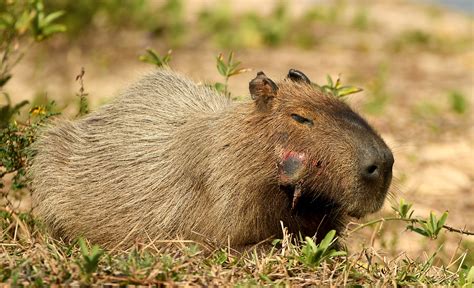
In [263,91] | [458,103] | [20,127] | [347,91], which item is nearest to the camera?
[263,91]

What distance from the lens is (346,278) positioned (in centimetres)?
366

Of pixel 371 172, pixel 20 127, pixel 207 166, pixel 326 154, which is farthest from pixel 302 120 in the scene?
pixel 20 127

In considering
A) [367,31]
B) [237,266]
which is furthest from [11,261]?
[367,31]

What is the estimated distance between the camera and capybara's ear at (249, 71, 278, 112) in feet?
14.1

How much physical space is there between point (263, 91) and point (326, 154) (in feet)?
1.84

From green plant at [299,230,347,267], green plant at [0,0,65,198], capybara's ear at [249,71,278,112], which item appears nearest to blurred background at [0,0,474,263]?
green plant at [0,0,65,198]

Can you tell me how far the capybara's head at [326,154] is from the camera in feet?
12.8

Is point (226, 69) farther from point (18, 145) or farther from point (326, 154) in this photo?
point (326, 154)

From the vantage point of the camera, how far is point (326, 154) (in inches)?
155

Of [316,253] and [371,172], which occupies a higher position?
[371,172]

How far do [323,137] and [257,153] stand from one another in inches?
14.3

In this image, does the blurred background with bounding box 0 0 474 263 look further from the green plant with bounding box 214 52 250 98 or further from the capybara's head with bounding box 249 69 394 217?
the capybara's head with bounding box 249 69 394 217

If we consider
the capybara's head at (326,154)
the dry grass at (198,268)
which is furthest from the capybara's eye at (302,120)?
the dry grass at (198,268)

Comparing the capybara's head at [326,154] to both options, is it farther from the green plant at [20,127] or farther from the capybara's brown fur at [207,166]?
the green plant at [20,127]
